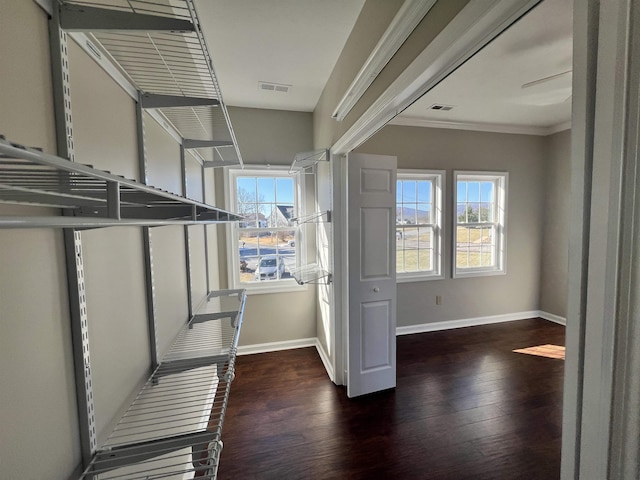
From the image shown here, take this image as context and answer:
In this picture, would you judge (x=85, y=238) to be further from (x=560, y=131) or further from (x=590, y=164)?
(x=560, y=131)

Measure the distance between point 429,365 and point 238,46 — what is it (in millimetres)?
3370

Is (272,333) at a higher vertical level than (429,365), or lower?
higher

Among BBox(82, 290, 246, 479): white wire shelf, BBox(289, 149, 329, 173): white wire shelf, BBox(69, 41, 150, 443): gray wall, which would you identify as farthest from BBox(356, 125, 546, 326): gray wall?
BBox(69, 41, 150, 443): gray wall

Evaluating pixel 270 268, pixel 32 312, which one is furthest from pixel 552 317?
pixel 32 312

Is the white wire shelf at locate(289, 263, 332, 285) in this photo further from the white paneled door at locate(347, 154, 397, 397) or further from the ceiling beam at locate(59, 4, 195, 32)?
the ceiling beam at locate(59, 4, 195, 32)

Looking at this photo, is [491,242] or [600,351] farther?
[491,242]

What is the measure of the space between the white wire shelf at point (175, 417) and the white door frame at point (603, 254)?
0.83 metres

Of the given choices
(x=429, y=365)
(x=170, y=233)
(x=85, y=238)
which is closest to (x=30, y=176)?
(x=85, y=238)

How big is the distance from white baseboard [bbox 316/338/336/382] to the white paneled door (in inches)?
12.9

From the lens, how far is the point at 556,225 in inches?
147

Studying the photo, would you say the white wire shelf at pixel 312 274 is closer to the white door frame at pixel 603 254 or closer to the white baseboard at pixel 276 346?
Result: the white baseboard at pixel 276 346

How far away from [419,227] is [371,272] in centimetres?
168

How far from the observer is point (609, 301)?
515 millimetres

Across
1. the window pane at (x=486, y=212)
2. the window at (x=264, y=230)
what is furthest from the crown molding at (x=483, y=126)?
the window at (x=264, y=230)
